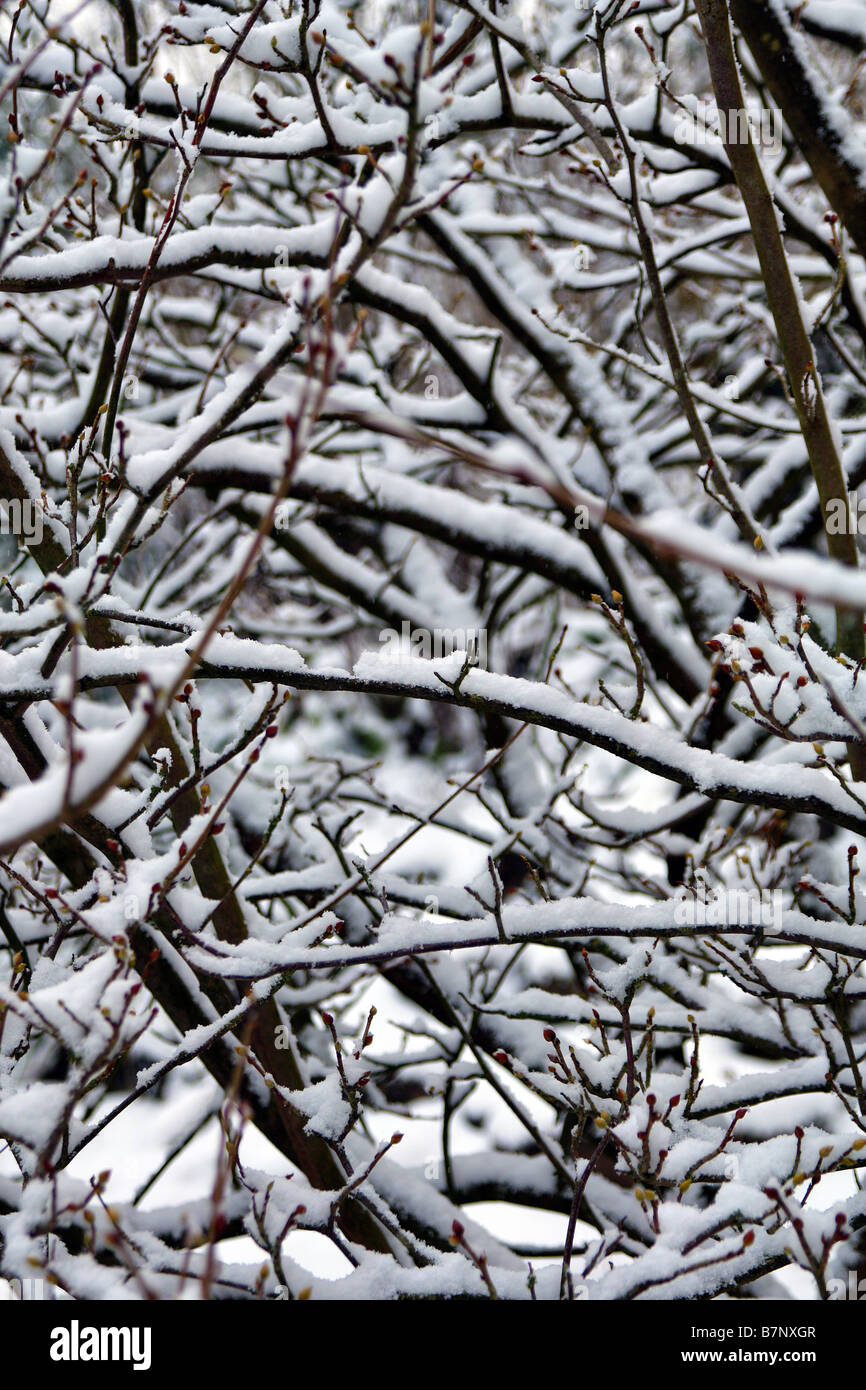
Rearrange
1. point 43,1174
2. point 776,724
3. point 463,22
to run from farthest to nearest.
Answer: point 463,22, point 776,724, point 43,1174

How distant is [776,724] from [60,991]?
1360 millimetres

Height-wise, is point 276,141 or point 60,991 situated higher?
point 276,141

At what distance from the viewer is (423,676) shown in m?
1.96

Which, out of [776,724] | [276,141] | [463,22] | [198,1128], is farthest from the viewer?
[198,1128]

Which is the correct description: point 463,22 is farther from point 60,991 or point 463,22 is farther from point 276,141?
point 60,991

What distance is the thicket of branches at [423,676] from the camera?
5.60 ft

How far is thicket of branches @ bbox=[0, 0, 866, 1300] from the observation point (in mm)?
1707

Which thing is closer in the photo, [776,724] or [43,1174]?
[43,1174]

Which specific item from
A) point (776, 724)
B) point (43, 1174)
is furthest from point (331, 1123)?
point (776, 724)

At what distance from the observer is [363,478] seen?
3.91 m
